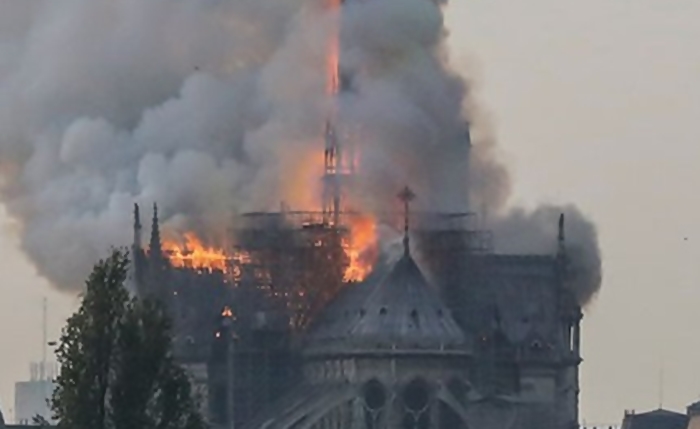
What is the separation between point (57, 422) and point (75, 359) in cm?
258

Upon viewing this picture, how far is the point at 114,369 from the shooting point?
15288cm

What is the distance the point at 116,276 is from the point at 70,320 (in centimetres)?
194

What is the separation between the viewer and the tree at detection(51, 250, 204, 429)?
151875mm

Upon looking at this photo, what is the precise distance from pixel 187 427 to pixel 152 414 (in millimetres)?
1206

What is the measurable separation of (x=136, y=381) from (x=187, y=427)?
7.02 ft

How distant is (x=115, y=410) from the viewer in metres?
152

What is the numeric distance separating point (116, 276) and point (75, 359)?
2.85 m

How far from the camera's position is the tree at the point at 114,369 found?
498 ft

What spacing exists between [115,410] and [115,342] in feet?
6.67

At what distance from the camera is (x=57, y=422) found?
154m

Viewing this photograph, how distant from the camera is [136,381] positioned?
500 ft

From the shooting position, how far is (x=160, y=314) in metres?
154

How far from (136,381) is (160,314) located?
2529 millimetres

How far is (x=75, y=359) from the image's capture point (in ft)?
499
